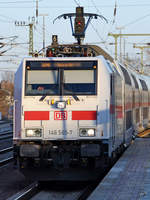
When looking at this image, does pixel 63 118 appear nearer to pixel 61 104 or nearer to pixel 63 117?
pixel 63 117

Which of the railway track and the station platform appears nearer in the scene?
the station platform

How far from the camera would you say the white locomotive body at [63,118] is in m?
12.4

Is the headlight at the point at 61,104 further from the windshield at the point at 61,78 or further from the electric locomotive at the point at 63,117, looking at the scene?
the windshield at the point at 61,78

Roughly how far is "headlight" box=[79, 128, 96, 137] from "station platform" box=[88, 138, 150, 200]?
41.9 inches

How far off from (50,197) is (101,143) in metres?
1.81

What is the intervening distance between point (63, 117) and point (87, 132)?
0.70 metres

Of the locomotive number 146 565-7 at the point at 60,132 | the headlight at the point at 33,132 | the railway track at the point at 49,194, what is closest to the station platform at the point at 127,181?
the railway track at the point at 49,194

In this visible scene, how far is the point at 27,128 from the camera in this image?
12469mm

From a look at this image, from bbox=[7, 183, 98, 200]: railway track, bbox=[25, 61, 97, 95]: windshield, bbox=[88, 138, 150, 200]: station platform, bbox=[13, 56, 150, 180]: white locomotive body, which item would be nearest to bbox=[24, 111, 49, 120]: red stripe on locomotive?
bbox=[13, 56, 150, 180]: white locomotive body

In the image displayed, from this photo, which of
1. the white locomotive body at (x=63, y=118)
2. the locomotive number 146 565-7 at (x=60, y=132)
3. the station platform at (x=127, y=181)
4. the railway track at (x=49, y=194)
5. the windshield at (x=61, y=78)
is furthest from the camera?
the windshield at (x=61, y=78)

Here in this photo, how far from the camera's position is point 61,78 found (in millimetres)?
12867

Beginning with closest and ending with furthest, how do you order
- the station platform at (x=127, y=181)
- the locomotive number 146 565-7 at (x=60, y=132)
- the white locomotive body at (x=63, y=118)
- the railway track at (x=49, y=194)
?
the station platform at (x=127, y=181) → the railway track at (x=49, y=194) → the white locomotive body at (x=63, y=118) → the locomotive number 146 565-7 at (x=60, y=132)

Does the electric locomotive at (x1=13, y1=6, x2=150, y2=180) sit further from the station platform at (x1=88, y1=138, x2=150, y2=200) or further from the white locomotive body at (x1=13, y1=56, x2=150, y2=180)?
the station platform at (x1=88, y1=138, x2=150, y2=200)

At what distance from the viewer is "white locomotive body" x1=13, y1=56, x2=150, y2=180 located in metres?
12.4
